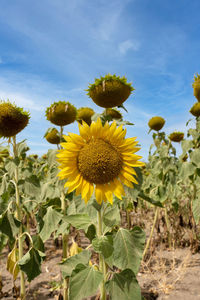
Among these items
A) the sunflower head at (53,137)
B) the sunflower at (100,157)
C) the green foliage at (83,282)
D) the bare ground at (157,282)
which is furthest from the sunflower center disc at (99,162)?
the bare ground at (157,282)

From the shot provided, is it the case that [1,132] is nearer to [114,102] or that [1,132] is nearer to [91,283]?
[114,102]

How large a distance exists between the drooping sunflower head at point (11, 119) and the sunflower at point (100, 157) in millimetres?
667

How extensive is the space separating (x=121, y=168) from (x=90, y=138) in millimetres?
231

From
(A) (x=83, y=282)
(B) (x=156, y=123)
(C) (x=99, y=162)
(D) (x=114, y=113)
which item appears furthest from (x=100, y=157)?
(B) (x=156, y=123)

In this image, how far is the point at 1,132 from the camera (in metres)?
1.83

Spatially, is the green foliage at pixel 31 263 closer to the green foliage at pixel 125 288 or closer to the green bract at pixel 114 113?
the green foliage at pixel 125 288

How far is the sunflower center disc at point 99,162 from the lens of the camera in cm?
125

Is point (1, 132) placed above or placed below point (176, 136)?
below

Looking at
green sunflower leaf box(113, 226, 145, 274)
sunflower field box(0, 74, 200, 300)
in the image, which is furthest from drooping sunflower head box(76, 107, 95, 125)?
green sunflower leaf box(113, 226, 145, 274)

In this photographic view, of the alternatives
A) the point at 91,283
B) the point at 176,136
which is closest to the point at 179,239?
the point at 176,136

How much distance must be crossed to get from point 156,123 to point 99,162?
2.59 metres

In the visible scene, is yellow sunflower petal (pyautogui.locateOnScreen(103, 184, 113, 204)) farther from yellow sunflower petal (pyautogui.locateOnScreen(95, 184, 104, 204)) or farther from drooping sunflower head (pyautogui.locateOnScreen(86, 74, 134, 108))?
drooping sunflower head (pyautogui.locateOnScreen(86, 74, 134, 108))

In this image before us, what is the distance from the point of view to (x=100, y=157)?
1.25m

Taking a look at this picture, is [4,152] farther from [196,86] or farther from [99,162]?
[196,86]
